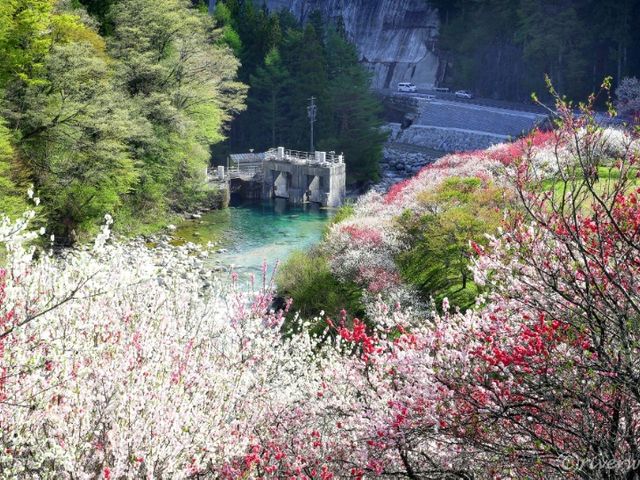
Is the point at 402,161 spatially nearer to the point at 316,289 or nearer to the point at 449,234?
the point at 316,289

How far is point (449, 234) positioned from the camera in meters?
18.5

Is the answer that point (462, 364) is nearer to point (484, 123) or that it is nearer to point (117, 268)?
Result: point (117, 268)

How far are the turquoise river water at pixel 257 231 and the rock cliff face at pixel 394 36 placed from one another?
33293 mm

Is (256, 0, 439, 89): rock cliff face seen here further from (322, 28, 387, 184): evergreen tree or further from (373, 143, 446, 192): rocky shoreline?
(322, 28, 387, 184): evergreen tree

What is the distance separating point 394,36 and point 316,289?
59224mm

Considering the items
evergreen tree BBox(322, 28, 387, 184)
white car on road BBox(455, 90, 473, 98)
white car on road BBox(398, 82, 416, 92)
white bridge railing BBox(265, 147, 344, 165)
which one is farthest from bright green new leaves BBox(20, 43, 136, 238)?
white car on road BBox(398, 82, 416, 92)

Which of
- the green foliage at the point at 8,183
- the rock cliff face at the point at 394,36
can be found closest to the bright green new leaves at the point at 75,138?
the green foliage at the point at 8,183

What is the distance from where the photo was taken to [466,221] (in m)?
17.7

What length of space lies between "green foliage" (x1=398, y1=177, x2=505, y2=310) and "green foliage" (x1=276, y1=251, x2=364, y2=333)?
1841mm

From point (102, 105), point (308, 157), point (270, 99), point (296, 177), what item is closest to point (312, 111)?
point (308, 157)

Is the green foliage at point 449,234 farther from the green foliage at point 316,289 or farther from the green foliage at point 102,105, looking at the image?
the green foliage at point 102,105

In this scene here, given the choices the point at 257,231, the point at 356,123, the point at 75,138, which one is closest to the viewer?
the point at 75,138

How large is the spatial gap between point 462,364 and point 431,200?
13.5m

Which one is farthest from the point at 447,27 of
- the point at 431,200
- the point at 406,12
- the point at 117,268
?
the point at 117,268
